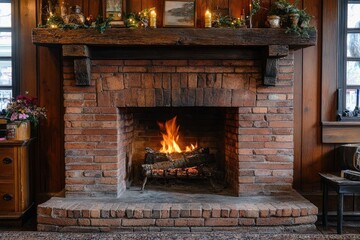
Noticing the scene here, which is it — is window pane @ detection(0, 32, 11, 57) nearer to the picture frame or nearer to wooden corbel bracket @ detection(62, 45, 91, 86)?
wooden corbel bracket @ detection(62, 45, 91, 86)

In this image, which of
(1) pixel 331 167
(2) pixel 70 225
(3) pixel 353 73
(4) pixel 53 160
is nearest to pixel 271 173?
(1) pixel 331 167

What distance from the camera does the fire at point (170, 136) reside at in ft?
12.3

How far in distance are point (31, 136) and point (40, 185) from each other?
519mm

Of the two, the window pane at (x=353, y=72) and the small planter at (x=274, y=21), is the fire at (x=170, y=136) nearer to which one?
the small planter at (x=274, y=21)

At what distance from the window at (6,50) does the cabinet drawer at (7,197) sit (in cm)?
95

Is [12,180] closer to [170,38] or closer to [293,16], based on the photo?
[170,38]

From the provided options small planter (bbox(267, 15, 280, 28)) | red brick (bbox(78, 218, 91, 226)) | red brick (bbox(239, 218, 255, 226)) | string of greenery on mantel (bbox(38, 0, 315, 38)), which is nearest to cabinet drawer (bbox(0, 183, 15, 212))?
red brick (bbox(78, 218, 91, 226))

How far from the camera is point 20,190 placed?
10.3 ft

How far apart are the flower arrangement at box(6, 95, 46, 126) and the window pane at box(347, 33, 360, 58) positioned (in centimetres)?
317

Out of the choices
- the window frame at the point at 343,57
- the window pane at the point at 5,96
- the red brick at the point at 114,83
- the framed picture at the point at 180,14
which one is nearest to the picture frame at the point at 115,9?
the framed picture at the point at 180,14

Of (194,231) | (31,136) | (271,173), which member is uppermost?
(31,136)

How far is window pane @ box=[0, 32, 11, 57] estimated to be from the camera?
353 centimetres

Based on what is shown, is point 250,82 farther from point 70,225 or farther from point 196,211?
point 70,225

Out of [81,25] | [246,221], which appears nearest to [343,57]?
[246,221]
